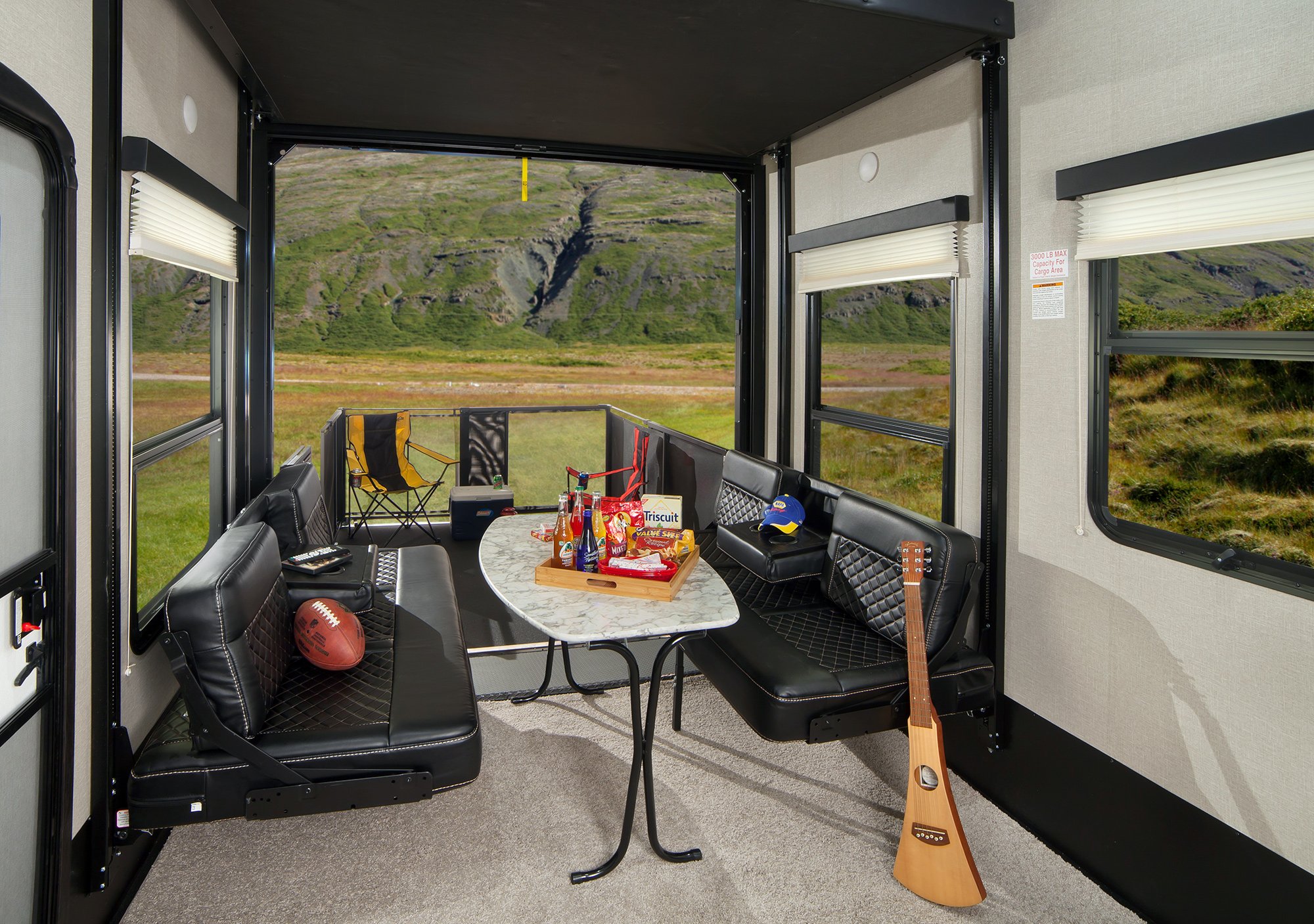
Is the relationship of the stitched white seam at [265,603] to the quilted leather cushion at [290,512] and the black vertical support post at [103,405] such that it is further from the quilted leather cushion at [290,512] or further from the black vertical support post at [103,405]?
the quilted leather cushion at [290,512]

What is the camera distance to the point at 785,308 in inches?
180

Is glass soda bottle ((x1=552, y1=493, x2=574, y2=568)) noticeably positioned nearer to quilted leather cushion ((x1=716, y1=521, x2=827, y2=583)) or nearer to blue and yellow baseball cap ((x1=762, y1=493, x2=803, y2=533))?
quilted leather cushion ((x1=716, y1=521, x2=827, y2=583))

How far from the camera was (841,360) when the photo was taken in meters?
23.0

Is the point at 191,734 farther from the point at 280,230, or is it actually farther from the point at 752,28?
the point at 280,230

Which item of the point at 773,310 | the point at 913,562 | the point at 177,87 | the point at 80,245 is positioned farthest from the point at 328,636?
the point at 773,310

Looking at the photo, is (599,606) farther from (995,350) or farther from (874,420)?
(874,420)

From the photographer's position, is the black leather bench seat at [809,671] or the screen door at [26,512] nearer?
the screen door at [26,512]

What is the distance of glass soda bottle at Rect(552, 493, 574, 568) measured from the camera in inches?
105

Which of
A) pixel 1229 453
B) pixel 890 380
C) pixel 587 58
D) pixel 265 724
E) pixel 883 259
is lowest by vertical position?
pixel 265 724

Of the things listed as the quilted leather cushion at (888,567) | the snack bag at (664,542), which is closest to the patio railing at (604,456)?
the snack bag at (664,542)

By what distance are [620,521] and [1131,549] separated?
160cm

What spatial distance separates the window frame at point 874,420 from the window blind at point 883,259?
9cm

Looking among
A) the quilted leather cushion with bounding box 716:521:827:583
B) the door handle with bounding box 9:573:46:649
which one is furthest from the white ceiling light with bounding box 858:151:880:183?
the door handle with bounding box 9:573:46:649

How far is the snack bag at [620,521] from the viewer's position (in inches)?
105
